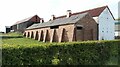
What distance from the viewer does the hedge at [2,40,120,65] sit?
1153 centimetres

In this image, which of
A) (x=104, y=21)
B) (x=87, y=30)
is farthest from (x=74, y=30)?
(x=104, y=21)

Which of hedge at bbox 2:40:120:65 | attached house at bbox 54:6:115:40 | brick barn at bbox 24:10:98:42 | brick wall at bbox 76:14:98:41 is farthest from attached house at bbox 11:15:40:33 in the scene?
hedge at bbox 2:40:120:65

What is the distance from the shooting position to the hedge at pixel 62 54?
11531mm

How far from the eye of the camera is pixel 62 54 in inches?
549

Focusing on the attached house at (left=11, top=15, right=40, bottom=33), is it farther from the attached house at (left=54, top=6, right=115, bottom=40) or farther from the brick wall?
the brick wall

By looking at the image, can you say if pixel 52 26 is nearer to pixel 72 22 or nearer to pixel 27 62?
pixel 72 22

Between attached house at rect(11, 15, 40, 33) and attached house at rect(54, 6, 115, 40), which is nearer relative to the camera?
attached house at rect(54, 6, 115, 40)

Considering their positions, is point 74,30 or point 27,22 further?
point 27,22

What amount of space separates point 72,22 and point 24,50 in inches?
880

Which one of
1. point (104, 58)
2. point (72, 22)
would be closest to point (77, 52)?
point (104, 58)

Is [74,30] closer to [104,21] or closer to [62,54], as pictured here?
[104,21]

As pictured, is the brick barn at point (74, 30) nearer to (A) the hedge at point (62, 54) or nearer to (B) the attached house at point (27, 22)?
(A) the hedge at point (62, 54)

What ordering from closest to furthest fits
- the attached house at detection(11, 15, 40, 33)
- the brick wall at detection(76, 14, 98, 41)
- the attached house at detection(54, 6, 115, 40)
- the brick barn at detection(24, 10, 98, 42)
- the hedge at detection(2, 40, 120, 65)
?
1. the hedge at detection(2, 40, 120, 65)
2. the brick barn at detection(24, 10, 98, 42)
3. the brick wall at detection(76, 14, 98, 41)
4. the attached house at detection(54, 6, 115, 40)
5. the attached house at detection(11, 15, 40, 33)

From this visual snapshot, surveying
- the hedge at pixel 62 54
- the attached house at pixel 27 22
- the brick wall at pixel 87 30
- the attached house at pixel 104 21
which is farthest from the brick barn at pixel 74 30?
the attached house at pixel 27 22
